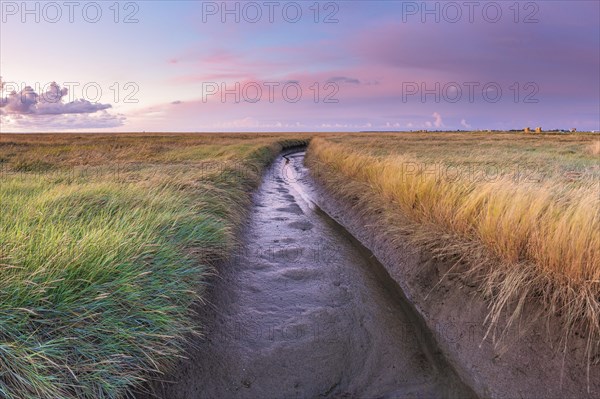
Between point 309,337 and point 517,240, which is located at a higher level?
point 517,240

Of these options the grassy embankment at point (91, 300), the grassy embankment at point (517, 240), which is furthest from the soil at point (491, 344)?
the grassy embankment at point (91, 300)

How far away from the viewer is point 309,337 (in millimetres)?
4547

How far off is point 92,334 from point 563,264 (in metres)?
5.14

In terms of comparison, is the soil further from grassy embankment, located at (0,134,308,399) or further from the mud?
grassy embankment, located at (0,134,308,399)

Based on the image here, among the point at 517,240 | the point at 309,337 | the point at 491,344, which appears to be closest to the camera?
the point at 491,344

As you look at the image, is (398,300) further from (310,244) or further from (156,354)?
(156,354)

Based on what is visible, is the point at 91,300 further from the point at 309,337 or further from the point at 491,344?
the point at 491,344

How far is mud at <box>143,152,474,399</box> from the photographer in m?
3.75

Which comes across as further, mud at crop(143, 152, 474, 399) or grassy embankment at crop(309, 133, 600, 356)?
grassy embankment at crop(309, 133, 600, 356)

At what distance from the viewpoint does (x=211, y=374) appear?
150 inches

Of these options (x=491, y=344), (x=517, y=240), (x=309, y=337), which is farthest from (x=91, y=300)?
(x=517, y=240)

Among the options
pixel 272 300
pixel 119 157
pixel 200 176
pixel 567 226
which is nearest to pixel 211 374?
pixel 272 300

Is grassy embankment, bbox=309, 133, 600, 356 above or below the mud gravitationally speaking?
above

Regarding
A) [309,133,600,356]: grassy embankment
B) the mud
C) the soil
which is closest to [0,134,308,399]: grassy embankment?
the mud
